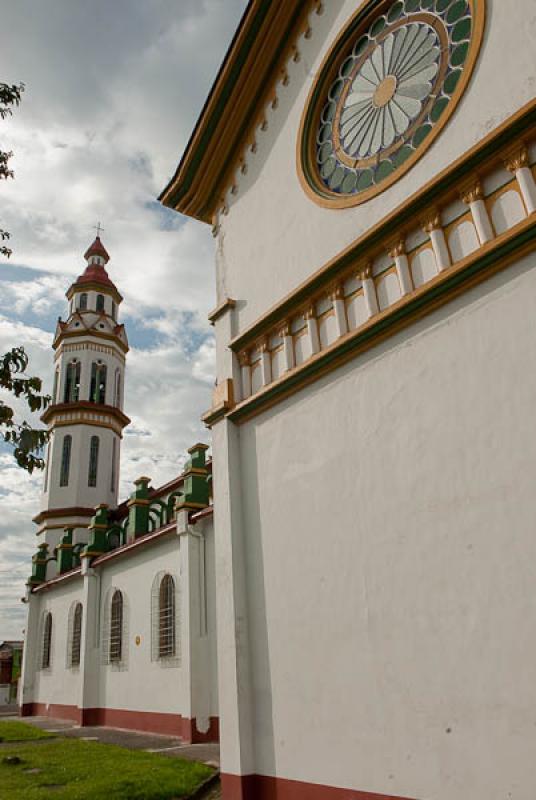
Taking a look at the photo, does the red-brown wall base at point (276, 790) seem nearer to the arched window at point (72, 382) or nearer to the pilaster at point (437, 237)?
the pilaster at point (437, 237)

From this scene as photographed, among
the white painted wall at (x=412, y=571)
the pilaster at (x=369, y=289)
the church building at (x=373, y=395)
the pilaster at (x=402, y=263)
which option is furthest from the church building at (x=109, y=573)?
the pilaster at (x=402, y=263)

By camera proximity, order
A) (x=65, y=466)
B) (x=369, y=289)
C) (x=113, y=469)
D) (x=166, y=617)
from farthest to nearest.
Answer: (x=113, y=469) → (x=65, y=466) → (x=166, y=617) → (x=369, y=289)

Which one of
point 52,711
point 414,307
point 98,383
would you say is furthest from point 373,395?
point 98,383

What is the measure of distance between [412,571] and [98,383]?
80.3 ft

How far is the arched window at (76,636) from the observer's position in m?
19.2

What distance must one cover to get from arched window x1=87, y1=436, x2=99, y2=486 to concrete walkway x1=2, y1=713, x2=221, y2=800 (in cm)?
1007

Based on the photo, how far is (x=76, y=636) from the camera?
1956 centimetres

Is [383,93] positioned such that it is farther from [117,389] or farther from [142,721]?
[117,389]

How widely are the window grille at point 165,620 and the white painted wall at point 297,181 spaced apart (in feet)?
25.4

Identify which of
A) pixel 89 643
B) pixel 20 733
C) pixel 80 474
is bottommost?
pixel 20 733

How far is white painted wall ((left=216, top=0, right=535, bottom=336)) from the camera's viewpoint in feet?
17.7

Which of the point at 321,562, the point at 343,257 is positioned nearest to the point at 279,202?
the point at 343,257

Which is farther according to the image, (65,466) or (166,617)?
(65,466)

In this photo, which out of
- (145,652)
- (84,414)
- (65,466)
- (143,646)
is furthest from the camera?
(84,414)
